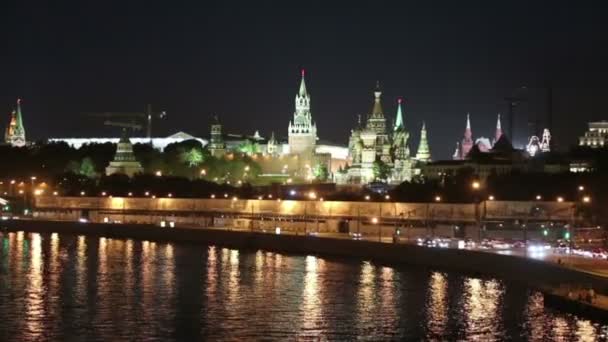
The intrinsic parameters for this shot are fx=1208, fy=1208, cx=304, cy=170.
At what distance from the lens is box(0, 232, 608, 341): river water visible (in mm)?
31812

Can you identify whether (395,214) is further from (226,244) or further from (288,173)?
(288,173)

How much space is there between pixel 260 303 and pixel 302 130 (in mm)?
126002

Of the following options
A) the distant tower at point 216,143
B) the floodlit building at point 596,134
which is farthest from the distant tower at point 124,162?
the floodlit building at point 596,134

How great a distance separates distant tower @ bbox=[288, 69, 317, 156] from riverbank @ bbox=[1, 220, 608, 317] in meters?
81.8

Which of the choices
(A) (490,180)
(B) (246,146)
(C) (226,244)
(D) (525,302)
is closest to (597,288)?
(D) (525,302)

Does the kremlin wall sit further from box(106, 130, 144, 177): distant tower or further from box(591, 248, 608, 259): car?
A: box(106, 130, 144, 177): distant tower

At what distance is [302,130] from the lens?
6447 inches

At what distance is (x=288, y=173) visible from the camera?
154 metres

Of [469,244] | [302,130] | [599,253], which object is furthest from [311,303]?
[302,130]

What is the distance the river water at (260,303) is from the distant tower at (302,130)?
106m

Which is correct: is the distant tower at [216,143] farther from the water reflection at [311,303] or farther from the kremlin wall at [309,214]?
the water reflection at [311,303]

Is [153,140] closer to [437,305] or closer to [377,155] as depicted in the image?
[377,155]

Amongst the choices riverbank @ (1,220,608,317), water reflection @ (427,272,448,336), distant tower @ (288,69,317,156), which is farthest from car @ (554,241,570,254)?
distant tower @ (288,69,317,156)

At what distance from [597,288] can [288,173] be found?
119723mm
